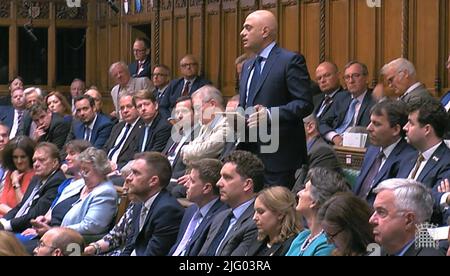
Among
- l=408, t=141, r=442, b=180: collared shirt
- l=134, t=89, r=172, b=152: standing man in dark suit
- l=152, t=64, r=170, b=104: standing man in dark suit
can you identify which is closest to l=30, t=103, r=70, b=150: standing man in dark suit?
l=134, t=89, r=172, b=152: standing man in dark suit

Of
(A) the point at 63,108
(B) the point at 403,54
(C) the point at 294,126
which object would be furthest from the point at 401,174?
(A) the point at 63,108

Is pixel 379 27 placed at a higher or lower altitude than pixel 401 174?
higher

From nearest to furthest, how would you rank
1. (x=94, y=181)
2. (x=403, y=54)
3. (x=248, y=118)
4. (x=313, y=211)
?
(x=313, y=211)
(x=248, y=118)
(x=94, y=181)
(x=403, y=54)

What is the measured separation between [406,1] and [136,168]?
3872 mm

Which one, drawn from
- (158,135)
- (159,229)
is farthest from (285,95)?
(158,135)

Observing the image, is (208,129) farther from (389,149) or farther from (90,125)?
(90,125)

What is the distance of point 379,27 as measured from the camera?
903 cm

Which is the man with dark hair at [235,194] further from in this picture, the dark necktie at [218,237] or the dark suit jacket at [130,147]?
the dark suit jacket at [130,147]

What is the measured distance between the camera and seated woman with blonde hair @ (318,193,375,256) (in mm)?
3631

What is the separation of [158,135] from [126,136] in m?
0.61

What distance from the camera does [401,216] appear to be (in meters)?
3.65

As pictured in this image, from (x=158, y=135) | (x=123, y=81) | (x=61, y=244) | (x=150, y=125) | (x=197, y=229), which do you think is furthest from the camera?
(x=123, y=81)
